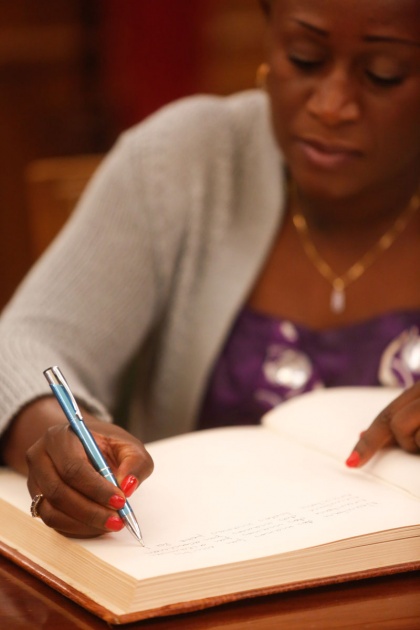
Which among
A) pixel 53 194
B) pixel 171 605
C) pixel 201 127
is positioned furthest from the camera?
pixel 53 194

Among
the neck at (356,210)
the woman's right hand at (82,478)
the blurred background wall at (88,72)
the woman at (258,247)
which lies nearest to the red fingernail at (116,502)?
the woman's right hand at (82,478)

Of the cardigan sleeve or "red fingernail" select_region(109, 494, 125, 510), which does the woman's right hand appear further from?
the cardigan sleeve

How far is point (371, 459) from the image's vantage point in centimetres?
101

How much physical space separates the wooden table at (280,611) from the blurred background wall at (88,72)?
263cm

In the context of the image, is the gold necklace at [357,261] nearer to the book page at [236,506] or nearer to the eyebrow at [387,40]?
the eyebrow at [387,40]

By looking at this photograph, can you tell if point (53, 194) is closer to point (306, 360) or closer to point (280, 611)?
point (306, 360)

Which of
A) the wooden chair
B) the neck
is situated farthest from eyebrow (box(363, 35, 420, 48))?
the wooden chair

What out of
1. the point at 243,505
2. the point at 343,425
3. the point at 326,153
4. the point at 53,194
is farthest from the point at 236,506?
the point at 53,194

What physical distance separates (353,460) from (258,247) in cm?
60

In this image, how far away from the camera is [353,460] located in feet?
3.26

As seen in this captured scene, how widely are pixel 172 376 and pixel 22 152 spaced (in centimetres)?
232

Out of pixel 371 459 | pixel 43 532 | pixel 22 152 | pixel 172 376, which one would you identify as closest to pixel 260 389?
pixel 172 376

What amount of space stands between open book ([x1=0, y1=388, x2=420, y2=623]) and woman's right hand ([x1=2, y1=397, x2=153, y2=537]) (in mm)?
20

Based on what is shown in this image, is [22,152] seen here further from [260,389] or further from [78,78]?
[260,389]
